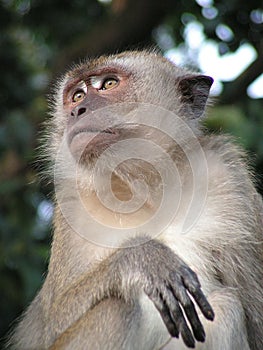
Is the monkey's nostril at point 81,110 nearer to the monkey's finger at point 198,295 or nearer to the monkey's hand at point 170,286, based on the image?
the monkey's hand at point 170,286

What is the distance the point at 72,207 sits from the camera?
5812 millimetres

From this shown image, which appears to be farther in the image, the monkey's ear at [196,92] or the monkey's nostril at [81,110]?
the monkey's ear at [196,92]

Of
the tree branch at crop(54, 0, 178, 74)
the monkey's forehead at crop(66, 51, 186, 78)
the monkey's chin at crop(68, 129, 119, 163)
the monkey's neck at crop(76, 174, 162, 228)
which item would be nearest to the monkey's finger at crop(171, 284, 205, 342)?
the monkey's neck at crop(76, 174, 162, 228)

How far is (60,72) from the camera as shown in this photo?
30.3 ft

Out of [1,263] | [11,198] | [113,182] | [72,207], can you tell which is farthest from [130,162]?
[11,198]

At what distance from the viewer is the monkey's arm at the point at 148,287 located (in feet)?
14.9

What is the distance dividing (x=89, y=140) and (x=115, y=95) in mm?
501

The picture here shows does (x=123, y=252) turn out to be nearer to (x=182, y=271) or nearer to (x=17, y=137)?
(x=182, y=271)

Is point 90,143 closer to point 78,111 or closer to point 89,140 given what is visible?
point 89,140

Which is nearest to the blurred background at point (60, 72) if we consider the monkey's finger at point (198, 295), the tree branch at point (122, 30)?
the tree branch at point (122, 30)

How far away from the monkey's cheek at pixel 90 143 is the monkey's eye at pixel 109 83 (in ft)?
1.55

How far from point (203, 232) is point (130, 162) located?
31.1 inches

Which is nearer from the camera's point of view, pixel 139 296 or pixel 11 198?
pixel 139 296

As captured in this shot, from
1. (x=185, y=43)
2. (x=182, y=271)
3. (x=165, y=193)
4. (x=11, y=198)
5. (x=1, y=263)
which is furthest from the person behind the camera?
(x=185, y=43)
